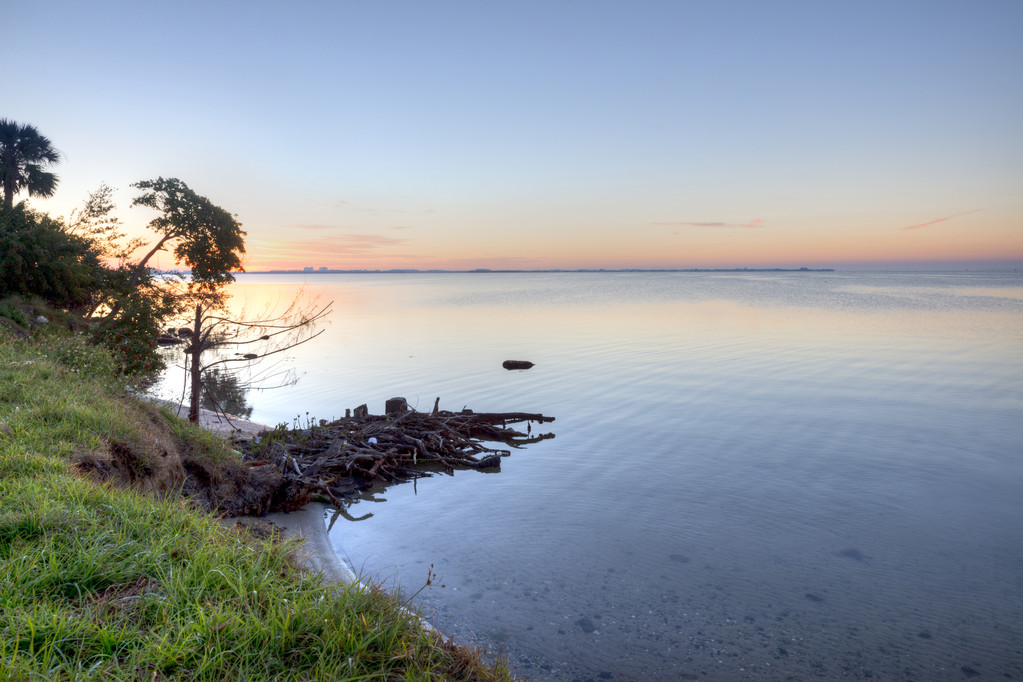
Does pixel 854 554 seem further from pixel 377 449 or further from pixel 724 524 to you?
pixel 377 449

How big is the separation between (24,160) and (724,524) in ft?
174

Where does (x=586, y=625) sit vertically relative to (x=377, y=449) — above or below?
below

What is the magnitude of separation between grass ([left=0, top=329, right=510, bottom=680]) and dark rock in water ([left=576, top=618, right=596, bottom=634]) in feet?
11.6

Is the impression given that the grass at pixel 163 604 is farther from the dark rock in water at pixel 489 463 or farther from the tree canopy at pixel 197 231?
the tree canopy at pixel 197 231

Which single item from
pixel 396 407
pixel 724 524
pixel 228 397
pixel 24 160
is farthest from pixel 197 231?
pixel 724 524

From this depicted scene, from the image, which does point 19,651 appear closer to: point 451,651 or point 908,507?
point 451,651

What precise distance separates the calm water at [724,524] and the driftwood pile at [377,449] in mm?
1057

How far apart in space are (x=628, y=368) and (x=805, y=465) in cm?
1538

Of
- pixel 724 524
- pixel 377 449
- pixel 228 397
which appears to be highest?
pixel 377 449

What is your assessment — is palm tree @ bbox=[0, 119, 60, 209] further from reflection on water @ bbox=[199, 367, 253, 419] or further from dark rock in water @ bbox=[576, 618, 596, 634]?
dark rock in water @ bbox=[576, 618, 596, 634]

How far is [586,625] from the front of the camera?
7.99 metres

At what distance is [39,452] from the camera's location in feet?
21.2

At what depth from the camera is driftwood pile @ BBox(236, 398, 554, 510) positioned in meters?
12.8

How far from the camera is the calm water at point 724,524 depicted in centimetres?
768
